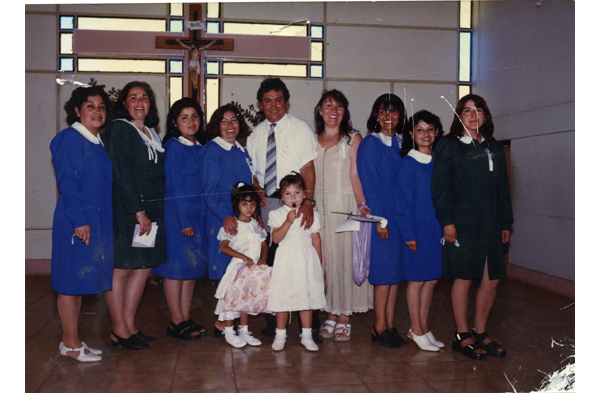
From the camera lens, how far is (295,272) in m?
3.41

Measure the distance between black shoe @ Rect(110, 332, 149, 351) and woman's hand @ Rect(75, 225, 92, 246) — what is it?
0.79 meters

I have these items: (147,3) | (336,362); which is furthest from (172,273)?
(147,3)

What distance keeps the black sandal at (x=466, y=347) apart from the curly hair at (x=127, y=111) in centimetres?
264

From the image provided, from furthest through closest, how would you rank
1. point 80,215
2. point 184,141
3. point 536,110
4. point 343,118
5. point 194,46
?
point 536,110
point 194,46
point 343,118
point 184,141
point 80,215

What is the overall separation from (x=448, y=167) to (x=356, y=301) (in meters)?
1.23

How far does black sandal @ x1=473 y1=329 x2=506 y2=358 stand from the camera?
331 cm

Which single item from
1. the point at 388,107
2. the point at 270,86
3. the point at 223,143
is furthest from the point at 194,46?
the point at 388,107

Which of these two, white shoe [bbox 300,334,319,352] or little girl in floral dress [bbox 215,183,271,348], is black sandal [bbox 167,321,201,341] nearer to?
little girl in floral dress [bbox 215,183,271,348]

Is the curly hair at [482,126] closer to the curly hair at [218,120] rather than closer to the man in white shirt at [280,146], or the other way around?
the man in white shirt at [280,146]

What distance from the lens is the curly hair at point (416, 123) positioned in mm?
3463

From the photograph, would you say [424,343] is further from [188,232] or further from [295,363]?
[188,232]

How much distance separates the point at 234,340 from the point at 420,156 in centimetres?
183

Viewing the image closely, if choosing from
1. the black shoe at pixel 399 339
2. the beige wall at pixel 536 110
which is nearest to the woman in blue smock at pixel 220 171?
the black shoe at pixel 399 339

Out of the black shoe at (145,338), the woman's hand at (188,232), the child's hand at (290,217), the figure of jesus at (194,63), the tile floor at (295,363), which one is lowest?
the tile floor at (295,363)
